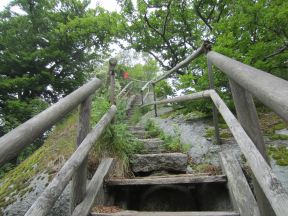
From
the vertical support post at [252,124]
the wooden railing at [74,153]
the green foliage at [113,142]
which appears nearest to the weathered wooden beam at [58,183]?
the wooden railing at [74,153]

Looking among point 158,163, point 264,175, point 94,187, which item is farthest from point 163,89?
point 264,175

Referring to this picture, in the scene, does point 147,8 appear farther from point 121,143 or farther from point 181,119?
point 121,143

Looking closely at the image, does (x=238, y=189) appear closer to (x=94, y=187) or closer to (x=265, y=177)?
(x=265, y=177)

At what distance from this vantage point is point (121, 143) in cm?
301

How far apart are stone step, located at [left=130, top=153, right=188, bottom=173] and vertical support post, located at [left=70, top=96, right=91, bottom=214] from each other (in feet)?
3.46

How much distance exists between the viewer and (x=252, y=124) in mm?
1615

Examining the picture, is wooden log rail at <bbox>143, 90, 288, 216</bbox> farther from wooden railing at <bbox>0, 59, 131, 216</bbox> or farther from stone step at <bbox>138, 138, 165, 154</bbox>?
stone step at <bbox>138, 138, 165, 154</bbox>

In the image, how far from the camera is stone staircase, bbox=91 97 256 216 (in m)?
2.28

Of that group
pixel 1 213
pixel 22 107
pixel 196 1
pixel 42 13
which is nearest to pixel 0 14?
pixel 42 13

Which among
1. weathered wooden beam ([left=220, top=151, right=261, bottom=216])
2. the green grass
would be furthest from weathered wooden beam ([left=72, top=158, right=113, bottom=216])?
weathered wooden beam ([left=220, top=151, right=261, bottom=216])

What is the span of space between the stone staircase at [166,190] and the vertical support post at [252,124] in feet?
1.38

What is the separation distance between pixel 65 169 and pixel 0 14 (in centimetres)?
1394

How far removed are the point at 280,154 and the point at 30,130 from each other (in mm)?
2237

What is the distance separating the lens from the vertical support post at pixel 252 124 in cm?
151
